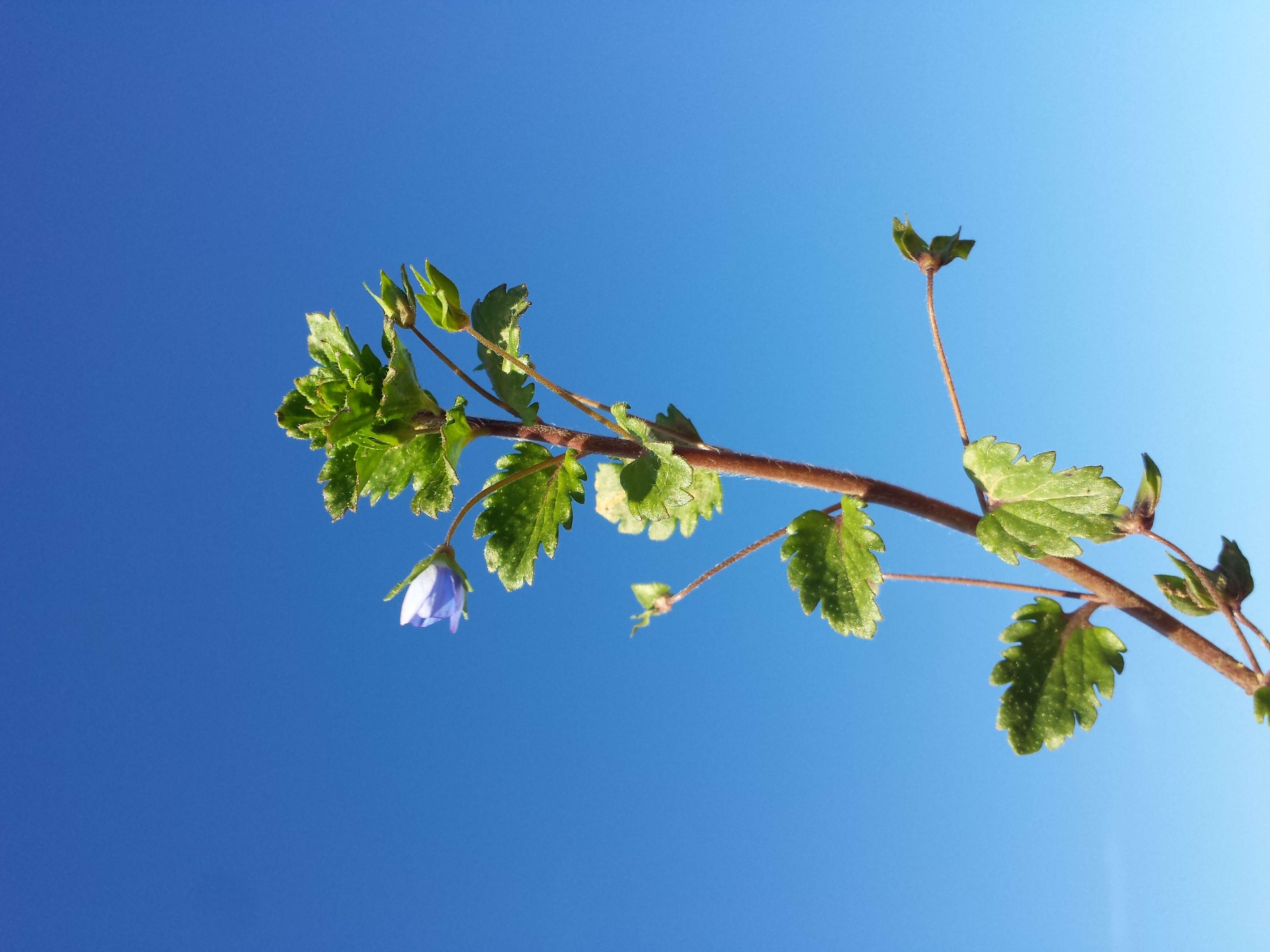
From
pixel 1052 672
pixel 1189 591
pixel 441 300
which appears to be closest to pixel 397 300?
pixel 441 300

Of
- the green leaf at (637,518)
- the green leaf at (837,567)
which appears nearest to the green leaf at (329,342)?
the green leaf at (637,518)

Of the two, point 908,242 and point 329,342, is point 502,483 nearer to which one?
point 329,342

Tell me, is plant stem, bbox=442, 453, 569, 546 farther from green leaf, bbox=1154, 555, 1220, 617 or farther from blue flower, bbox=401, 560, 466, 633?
green leaf, bbox=1154, 555, 1220, 617

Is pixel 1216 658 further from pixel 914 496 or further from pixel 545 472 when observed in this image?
pixel 545 472

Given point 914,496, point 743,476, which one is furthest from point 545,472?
point 914,496

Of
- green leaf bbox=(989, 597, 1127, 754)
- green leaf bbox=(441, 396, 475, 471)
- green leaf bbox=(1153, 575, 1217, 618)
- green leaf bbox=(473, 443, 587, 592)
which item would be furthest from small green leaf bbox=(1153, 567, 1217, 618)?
green leaf bbox=(441, 396, 475, 471)
